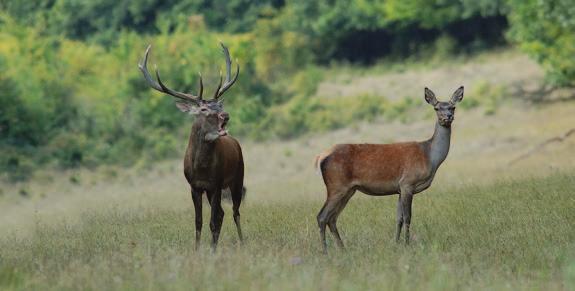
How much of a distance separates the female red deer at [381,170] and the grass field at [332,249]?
360 millimetres

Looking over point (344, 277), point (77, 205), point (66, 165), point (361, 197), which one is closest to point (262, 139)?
point (66, 165)

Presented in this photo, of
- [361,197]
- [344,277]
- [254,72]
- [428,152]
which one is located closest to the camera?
[344,277]

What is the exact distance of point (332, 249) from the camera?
10.6 metres

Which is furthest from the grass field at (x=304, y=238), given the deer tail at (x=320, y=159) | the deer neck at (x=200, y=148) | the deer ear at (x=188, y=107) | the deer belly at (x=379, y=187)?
the deer ear at (x=188, y=107)

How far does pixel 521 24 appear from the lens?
103 ft

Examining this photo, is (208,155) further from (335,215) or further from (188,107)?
(335,215)

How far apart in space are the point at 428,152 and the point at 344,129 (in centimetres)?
2539

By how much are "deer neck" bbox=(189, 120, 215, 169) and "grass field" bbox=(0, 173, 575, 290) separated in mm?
840

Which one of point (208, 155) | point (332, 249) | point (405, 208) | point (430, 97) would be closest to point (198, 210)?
point (208, 155)

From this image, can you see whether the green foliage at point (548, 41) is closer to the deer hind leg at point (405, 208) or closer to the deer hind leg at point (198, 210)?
the deer hind leg at point (405, 208)

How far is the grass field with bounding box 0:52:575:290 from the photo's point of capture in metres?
8.24

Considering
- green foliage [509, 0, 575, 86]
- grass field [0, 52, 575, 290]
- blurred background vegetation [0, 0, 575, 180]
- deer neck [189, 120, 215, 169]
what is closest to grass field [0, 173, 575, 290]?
grass field [0, 52, 575, 290]

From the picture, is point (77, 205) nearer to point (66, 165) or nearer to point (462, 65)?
point (66, 165)

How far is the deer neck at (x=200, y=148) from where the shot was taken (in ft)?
36.0
